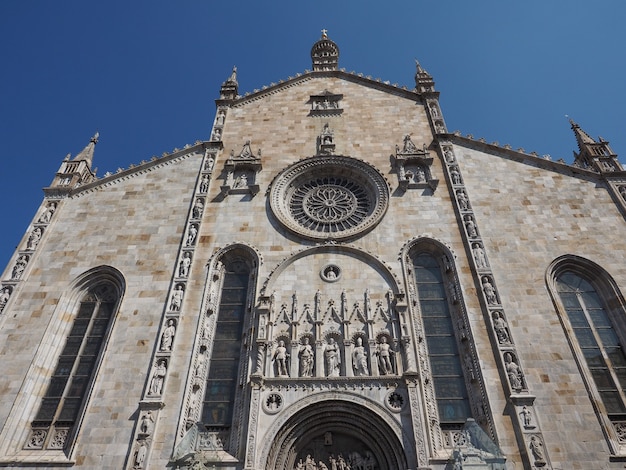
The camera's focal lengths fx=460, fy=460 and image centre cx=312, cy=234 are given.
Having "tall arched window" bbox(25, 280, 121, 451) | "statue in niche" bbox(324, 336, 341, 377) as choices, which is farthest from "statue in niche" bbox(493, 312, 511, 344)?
"tall arched window" bbox(25, 280, 121, 451)

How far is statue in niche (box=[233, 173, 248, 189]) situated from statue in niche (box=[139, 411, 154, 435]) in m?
9.01

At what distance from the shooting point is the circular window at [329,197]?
1695cm

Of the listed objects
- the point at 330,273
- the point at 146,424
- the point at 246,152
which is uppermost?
the point at 246,152

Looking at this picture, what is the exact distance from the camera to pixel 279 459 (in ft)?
39.3

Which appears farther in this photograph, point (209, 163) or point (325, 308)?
point (209, 163)

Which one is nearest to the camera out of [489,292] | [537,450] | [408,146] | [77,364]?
[537,450]

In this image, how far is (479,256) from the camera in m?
15.3

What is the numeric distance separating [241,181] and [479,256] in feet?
30.9

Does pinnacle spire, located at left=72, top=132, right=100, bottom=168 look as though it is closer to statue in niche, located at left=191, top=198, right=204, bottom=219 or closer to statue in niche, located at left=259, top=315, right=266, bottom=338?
statue in niche, located at left=191, top=198, right=204, bottom=219

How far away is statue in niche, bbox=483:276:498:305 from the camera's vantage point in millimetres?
14212

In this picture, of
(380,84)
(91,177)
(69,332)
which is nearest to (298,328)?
(69,332)

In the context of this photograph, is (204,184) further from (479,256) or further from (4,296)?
(479,256)

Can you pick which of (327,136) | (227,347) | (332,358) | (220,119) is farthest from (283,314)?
(220,119)

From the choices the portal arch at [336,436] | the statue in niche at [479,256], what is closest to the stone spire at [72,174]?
the portal arch at [336,436]
